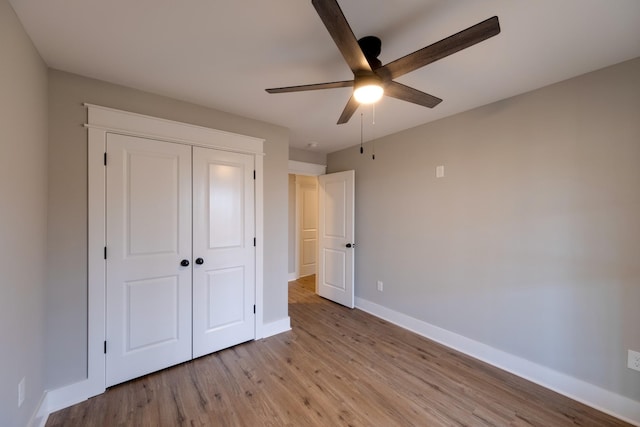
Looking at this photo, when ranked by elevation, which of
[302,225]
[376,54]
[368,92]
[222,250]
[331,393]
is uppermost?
[376,54]

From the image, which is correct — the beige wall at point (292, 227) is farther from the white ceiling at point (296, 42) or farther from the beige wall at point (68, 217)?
the beige wall at point (68, 217)

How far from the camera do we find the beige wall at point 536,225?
178 cm

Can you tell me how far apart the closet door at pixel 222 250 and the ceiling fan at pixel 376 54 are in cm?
127

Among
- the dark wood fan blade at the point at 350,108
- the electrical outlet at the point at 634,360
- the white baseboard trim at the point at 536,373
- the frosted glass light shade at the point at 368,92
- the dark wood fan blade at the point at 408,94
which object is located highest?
the dark wood fan blade at the point at 408,94

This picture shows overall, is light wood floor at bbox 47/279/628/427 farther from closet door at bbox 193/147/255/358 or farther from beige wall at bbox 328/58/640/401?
beige wall at bbox 328/58/640/401

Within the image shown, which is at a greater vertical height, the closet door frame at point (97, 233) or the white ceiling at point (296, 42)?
the white ceiling at point (296, 42)

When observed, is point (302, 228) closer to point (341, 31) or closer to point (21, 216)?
point (21, 216)

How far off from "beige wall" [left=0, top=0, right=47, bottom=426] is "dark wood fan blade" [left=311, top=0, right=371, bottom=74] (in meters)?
1.53

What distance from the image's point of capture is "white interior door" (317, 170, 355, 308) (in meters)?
3.71

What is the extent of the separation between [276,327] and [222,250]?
3.67 ft

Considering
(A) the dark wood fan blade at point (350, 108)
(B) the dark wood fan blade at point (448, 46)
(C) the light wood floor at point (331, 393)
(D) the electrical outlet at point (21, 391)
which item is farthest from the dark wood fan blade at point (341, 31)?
(D) the electrical outlet at point (21, 391)

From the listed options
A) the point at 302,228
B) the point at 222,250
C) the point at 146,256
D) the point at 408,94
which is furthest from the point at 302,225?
the point at 408,94

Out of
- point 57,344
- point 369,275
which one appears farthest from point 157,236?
point 369,275

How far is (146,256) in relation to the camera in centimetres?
216
